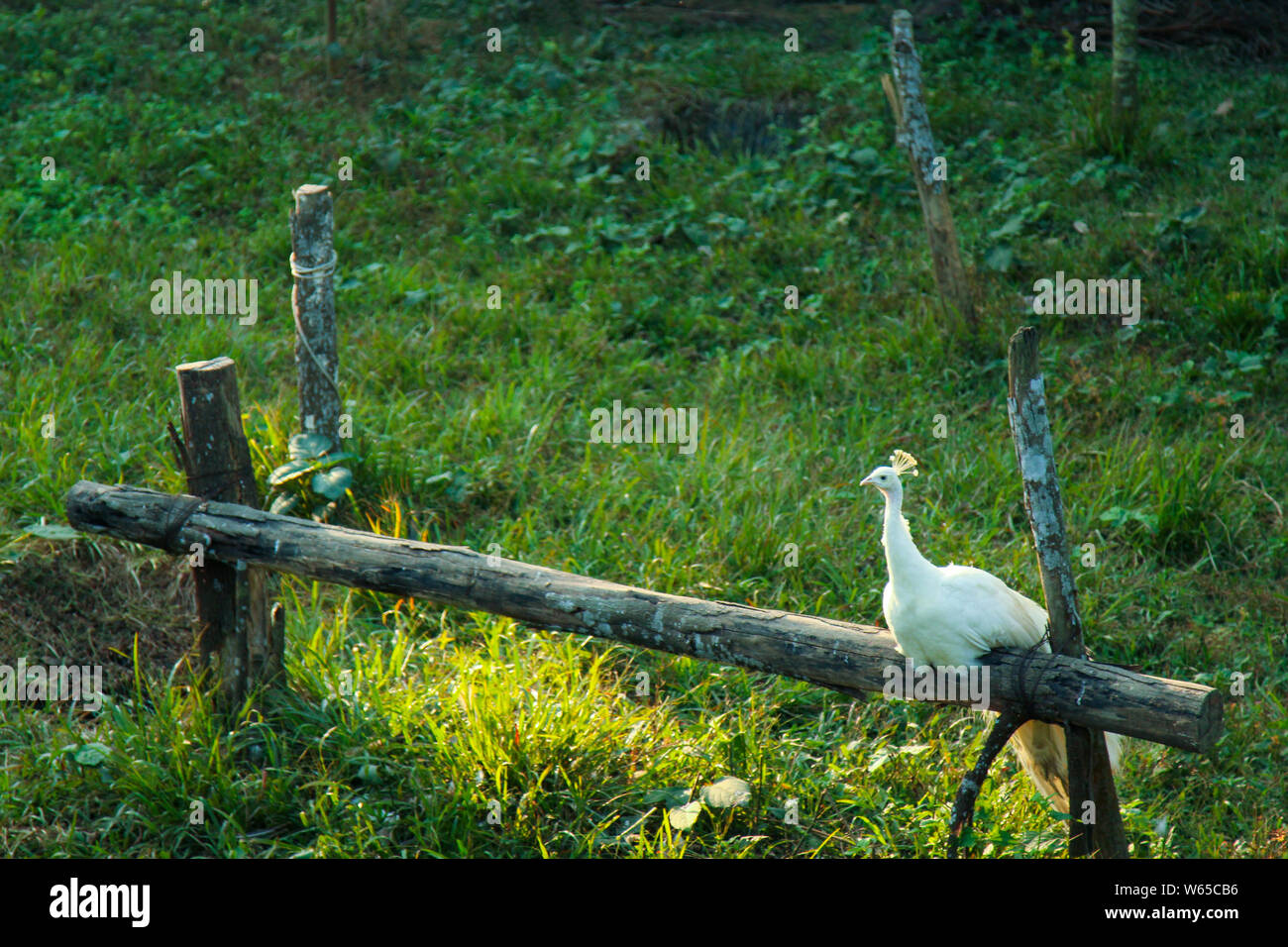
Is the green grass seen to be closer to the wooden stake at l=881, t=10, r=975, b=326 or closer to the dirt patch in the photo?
the dirt patch

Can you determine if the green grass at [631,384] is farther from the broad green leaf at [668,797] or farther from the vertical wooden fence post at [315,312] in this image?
the vertical wooden fence post at [315,312]

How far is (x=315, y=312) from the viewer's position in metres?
5.53

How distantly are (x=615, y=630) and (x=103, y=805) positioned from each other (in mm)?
1941

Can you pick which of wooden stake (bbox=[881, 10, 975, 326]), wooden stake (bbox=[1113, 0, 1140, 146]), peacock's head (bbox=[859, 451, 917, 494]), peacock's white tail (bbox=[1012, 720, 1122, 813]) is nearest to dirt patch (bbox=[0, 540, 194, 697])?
peacock's head (bbox=[859, 451, 917, 494])

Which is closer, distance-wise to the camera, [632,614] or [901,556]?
[901,556]

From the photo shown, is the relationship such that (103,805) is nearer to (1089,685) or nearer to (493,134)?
(1089,685)

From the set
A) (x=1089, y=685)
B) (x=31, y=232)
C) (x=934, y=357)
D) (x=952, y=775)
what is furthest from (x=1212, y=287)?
(x=31, y=232)

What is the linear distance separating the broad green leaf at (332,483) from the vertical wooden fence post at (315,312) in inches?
11.0

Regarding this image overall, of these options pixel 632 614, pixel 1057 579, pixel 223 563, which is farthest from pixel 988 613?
pixel 223 563

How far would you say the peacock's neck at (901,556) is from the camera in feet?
11.0

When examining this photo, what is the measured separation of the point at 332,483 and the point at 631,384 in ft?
7.08

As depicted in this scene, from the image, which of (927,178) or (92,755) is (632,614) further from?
(927,178)

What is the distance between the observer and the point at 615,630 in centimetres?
360

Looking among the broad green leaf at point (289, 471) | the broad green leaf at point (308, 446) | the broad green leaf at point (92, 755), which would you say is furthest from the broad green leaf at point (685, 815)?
the broad green leaf at point (308, 446)
